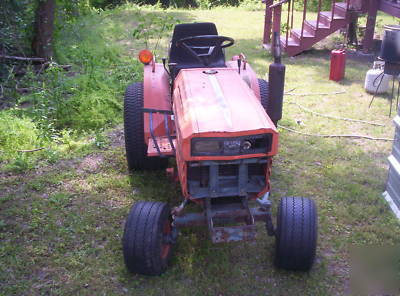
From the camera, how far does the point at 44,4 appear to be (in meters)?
7.73

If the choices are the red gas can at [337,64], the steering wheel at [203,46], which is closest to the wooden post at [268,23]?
the red gas can at [337,64]

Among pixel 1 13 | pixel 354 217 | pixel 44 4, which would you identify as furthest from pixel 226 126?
pixel 44 4

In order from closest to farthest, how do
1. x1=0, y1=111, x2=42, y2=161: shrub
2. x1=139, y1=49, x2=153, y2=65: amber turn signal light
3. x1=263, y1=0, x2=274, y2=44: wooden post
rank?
x1=139, y1=49, x2=153, y2=65: amber turn signal light → x1=0, y1=111, x2=42, y2=161: shrub → x1=263, y1=0, x2=274, y2=44: wooden post

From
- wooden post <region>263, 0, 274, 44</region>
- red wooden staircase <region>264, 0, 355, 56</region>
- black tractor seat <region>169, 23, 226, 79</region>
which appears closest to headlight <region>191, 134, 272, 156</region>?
black tractor seat <region>169, 23, 226, 79</region>

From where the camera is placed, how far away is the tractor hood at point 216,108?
2.94 m

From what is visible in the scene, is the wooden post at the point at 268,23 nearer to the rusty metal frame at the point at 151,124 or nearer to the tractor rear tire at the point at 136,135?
the tractor rear tire at the point at 136,135

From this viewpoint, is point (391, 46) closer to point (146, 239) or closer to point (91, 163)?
point (91, 163)

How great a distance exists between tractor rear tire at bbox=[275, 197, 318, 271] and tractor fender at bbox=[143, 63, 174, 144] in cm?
151

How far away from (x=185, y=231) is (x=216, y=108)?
1.21m

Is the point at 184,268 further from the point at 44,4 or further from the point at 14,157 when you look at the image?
the point at 44,4

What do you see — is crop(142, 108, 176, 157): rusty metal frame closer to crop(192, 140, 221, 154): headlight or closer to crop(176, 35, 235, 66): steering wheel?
crop(176, 35, 235, 66): steering wheel

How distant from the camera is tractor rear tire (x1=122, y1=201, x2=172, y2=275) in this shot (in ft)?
10.0

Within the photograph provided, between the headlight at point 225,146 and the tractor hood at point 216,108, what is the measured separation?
0.03 metres

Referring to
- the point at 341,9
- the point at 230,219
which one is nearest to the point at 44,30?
the point at 230,219
